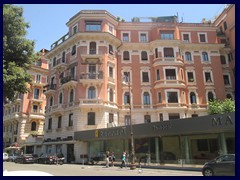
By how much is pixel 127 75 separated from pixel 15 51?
19928 mm

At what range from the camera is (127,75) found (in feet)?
121

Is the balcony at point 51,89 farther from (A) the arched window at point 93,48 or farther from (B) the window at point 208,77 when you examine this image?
(B) the window at point 208,77

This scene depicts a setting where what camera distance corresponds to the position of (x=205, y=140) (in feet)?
74.7

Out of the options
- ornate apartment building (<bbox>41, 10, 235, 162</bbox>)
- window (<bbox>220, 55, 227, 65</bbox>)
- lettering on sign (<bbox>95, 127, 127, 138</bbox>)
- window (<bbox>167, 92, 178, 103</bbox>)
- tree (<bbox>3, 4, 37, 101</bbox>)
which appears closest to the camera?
tree (<bbox>3, 4, 37, 101</bbox>)

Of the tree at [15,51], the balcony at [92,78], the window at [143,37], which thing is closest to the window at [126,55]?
the window at [143,37]

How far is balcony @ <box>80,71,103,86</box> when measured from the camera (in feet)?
110

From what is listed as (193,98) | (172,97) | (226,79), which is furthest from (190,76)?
(226,79)

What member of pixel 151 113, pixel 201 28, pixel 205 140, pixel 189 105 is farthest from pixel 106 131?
pixel 201 28

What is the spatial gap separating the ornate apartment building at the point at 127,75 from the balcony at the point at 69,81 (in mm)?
137

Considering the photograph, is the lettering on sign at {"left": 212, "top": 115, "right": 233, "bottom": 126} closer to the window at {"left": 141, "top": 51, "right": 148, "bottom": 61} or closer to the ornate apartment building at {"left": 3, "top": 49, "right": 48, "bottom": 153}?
the window at {"left": 141, "top": 51, "right": 148, "bottom": 61}

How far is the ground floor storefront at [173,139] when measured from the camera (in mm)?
21125

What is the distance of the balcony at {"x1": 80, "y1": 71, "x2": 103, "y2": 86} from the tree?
530 inches

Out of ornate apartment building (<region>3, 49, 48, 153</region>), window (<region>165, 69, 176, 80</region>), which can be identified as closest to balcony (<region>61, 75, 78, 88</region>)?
window (<region>165, 69, 176, 80</region>)

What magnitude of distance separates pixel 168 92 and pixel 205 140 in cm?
1279
